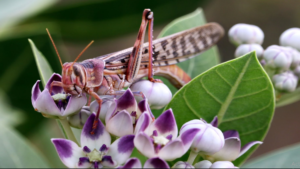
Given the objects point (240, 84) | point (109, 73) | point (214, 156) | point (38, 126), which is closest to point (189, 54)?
point (109, 73)

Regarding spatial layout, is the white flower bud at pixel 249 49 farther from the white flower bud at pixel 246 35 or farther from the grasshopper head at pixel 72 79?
the grasshopper head at pixel 72 79

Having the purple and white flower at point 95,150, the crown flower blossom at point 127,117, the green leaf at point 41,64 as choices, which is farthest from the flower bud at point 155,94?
the green leaf at point 41,64

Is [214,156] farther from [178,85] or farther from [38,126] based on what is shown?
[38,126]

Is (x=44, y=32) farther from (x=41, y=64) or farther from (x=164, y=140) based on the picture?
(x=164, y=140)

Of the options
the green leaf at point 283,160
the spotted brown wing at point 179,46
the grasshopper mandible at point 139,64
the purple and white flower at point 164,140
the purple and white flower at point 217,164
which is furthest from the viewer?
the spotted brown wing at point 179,46

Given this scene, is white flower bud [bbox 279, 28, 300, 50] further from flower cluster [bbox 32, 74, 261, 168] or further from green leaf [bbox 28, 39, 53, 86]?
green leaf [bbox 28, 39, 53, 86]
